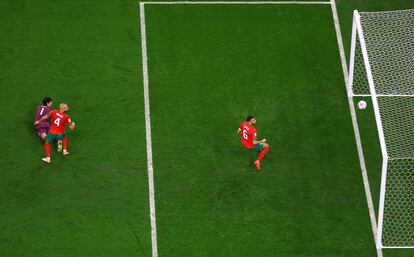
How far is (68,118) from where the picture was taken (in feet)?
75.5

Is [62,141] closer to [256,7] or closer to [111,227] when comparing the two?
[111,227]

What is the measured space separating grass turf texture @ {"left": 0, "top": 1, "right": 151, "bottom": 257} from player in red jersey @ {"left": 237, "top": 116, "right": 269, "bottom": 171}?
2.32 m

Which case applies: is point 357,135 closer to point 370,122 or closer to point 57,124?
point 370,122

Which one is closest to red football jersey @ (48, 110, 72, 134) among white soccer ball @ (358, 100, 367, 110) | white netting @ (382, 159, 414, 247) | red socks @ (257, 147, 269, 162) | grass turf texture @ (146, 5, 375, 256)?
grass turf texture @ (146, 5, 375, 256)

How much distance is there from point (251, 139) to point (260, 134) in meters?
1.14

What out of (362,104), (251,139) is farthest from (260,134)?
(362,104)

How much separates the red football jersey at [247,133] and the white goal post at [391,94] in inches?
103

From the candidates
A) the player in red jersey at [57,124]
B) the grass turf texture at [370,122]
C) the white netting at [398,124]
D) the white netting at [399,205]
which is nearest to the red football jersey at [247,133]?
the grass turf texture at [370,122]

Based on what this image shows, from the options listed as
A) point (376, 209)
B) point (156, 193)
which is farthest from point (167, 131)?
point (376, 209)

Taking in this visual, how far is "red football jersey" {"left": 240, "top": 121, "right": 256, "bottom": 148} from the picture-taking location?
23.0 m

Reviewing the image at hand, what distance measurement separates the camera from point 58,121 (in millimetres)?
23000

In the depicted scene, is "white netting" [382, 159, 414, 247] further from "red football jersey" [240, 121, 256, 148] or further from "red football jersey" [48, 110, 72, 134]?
"red football jersey" [48, 110, 72, 134]

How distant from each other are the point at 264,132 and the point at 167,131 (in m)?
2.16

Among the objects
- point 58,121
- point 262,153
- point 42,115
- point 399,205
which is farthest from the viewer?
point 42,115
